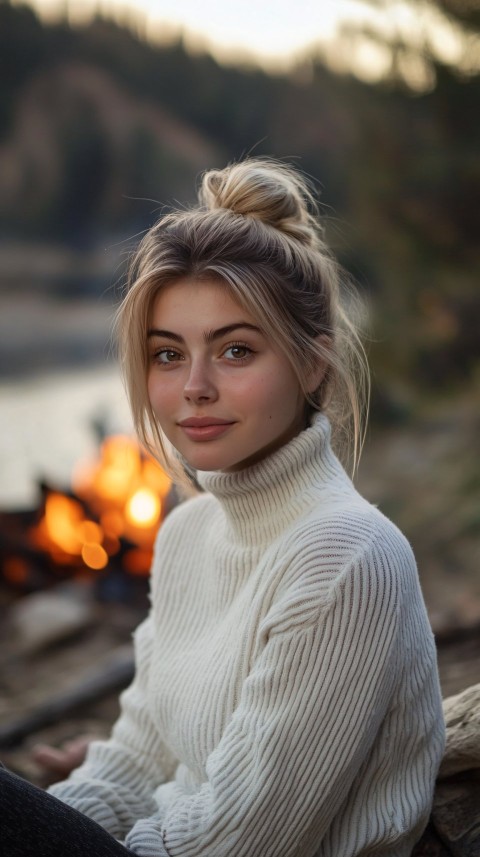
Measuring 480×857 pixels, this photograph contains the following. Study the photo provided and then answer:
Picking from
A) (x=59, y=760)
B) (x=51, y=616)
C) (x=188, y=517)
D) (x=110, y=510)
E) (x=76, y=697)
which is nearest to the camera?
(x=188, y=517)

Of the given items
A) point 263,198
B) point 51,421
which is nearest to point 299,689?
point 263,198

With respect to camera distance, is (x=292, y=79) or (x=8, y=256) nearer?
(x=8, y=256)

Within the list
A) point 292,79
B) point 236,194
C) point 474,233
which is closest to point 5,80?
point 292,79

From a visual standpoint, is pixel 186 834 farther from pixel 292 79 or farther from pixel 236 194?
pixel 292 79

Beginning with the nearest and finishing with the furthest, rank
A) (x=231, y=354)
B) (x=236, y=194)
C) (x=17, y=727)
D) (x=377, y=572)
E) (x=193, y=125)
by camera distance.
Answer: (x=377, y=572) < (x=231, y=354) < (x=236, y=194) < (x=17, y=727) < (x=193, y=125)

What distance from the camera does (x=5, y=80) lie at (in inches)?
286

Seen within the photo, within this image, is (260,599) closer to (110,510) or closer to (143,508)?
(143,508)

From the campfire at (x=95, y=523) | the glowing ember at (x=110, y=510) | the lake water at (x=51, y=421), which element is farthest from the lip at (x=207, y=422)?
the lake water at (x=51, y=421)

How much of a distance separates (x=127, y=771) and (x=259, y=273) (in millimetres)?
1074

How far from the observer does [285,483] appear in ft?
5.59

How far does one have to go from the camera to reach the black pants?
140cm

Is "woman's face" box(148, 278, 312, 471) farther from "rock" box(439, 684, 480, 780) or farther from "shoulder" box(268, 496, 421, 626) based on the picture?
"rock" box(439, 684, 480, 780)

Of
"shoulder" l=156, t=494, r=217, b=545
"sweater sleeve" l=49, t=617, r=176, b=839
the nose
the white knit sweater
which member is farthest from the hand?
the nose

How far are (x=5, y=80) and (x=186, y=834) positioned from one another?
22.6 ft
